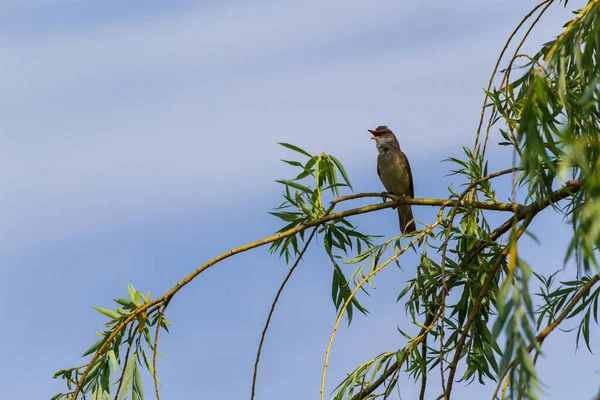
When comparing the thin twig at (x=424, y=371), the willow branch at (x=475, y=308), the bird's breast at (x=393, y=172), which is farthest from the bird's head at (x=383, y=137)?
the willow branch at (x=475, y=308)

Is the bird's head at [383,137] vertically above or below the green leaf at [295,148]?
above

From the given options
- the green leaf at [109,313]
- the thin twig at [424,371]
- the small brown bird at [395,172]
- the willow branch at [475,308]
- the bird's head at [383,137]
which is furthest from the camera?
the bird's head at [383,137]

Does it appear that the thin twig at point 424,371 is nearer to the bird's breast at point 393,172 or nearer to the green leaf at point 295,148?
the green leaf at point 295,148

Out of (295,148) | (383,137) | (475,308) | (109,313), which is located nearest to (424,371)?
(475,308)

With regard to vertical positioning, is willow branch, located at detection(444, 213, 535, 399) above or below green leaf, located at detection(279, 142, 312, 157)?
below

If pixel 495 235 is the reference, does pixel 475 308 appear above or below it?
below

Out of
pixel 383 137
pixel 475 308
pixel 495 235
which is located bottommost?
pixel 475 308

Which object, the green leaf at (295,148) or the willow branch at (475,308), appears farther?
the green leaf at (295,148)

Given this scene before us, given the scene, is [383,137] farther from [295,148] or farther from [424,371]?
[424,371]

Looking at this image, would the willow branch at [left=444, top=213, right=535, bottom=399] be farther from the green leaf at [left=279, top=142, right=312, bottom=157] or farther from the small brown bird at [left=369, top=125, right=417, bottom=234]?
the small brown bird at [left=369, top=125, right=417, bottom=234]

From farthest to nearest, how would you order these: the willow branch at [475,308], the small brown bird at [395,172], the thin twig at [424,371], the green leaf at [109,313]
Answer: the small brown bird at [395,172]
the green leaf at [109,313]
the thin twig at [424,371]
the willow branch at [475,308]

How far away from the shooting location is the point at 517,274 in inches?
92.8

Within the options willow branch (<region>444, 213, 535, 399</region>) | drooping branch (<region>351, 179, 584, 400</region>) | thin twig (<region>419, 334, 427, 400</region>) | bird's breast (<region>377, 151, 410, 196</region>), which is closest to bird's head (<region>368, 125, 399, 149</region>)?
bird's breast (<region>377, 151, 410, 196</region>)

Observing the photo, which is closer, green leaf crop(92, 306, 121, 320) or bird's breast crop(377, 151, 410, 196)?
green leaf crop(92, 306, 121, 320)
